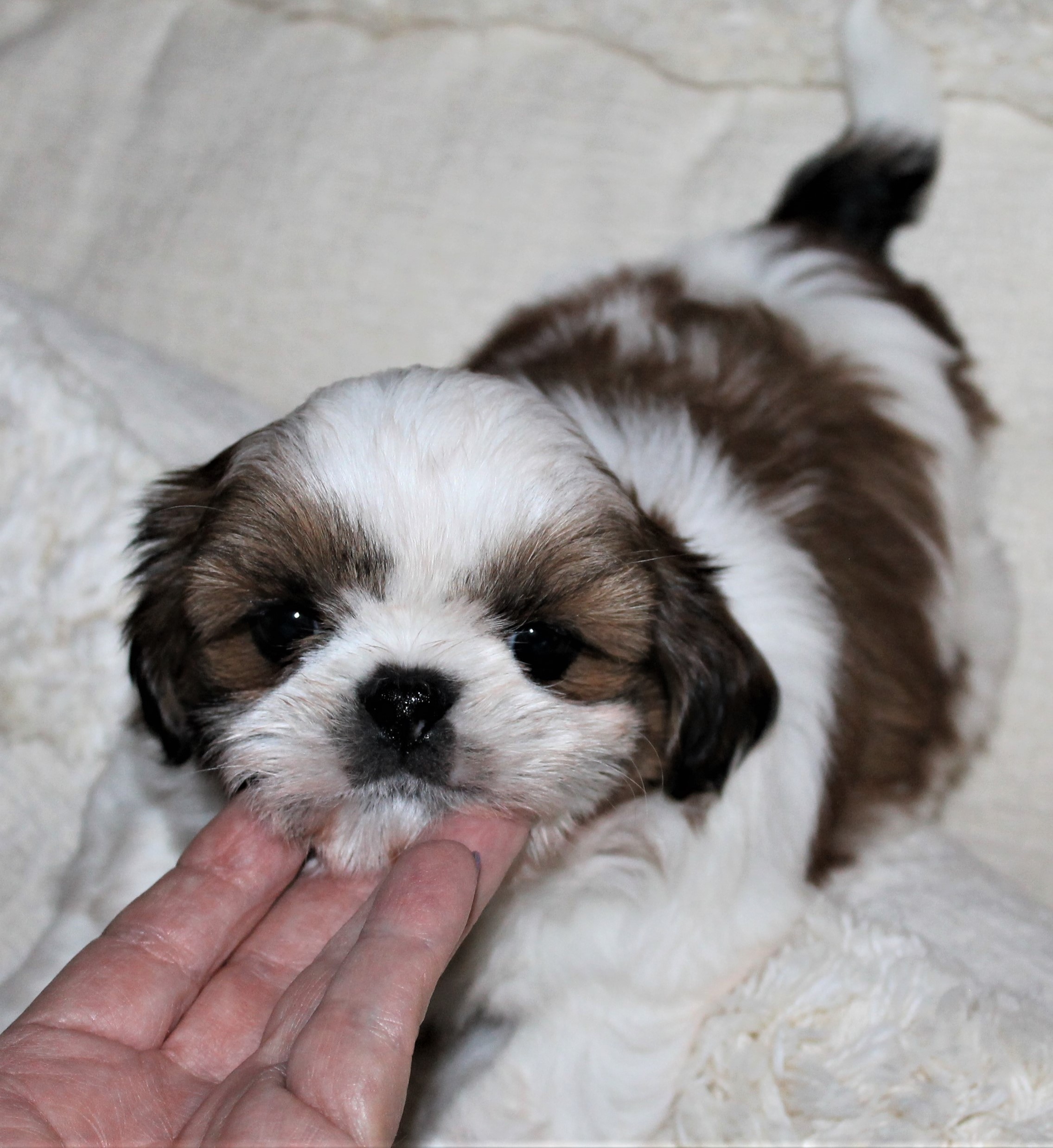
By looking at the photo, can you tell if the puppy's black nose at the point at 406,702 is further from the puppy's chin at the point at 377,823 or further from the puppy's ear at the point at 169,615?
the puppy's ear at the point at 169,615

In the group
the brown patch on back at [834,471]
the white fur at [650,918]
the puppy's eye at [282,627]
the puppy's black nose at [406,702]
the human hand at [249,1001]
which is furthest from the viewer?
the brown patch on back at [834,471]

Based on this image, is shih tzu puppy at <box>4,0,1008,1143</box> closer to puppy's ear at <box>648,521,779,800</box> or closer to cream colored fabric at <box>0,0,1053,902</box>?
puppy's ear at <box>648,521,779,800</box>

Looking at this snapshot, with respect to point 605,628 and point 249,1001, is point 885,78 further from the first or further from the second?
point 249,1001

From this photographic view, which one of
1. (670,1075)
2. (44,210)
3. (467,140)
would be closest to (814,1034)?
(670,1075)

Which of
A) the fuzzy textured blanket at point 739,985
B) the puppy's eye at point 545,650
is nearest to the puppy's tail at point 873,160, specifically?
the fuzzy textured blanket at point 739,985

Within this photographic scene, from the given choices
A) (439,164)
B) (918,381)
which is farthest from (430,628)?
(439,164)

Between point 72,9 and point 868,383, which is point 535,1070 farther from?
point 72,9
